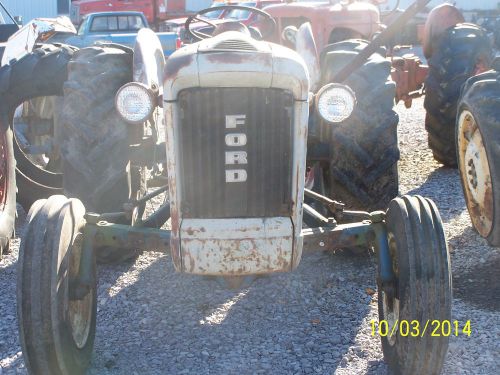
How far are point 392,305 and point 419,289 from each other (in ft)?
1.04

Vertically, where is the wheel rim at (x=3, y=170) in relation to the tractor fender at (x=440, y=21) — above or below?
below

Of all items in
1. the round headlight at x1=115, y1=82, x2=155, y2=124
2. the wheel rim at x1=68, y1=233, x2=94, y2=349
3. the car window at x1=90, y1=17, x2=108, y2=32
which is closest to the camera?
the wheel rim at x1=68, y1=233, x2=94, y2=349

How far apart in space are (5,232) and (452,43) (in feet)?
13.2

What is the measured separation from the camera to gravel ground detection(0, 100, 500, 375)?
319 cm

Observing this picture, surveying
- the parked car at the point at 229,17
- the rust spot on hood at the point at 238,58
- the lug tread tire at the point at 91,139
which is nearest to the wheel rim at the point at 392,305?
the rust spot on hood at the point at 238,58

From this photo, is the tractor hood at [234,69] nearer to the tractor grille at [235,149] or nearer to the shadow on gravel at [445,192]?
the tractor grille at [235,149]

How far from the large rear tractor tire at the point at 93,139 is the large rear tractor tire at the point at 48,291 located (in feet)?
3.22

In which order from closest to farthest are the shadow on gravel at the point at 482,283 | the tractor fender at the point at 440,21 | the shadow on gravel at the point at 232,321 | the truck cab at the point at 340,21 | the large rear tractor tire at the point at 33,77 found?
the shadow on gravel at the point at 232,321 < the shadow on gravel at the point at 482,283 < the large rear tractor tire at the point at 33,77 < the tractor fender at the point at 440,21 < the truck cab at the point at 340,21

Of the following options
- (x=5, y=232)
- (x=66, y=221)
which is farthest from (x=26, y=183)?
(x=66, y=221)

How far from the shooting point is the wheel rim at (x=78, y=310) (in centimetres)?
→ 295

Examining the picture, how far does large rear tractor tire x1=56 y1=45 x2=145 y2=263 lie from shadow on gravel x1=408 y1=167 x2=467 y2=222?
253 cm

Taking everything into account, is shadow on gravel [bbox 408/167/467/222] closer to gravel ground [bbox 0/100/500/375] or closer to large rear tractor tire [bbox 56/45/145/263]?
gravel ground [bbox 0/100/500/375]

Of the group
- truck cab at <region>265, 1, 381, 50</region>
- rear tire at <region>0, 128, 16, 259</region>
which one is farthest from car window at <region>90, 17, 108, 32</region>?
rear tire at <region>0, 128, 16, 259</region>

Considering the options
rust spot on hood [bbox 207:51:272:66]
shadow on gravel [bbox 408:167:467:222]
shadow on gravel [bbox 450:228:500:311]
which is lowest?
shadow on gravel [bbox 408:167:467:222]
